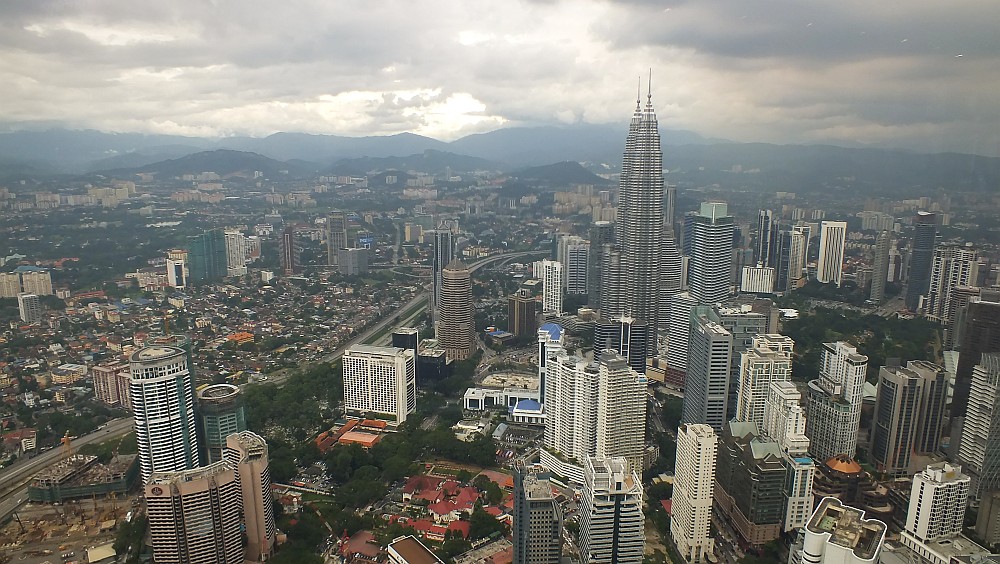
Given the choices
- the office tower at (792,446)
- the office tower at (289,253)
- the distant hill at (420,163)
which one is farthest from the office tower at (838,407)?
the office tower at (289,253)

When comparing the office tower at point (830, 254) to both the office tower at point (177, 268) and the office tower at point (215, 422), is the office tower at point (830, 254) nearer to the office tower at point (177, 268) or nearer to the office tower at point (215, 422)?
the office tower at point (215, 422)

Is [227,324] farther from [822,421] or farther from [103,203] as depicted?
[822,421]

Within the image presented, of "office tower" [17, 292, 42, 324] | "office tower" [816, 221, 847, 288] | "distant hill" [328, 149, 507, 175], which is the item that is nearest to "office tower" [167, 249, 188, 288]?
"office tower" [17, 292, 42, 324]

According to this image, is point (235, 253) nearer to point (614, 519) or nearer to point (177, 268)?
point (177, 268)

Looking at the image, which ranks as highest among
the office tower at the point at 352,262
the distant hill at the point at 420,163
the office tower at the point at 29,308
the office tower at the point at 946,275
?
the distant hill at the point at 420,163

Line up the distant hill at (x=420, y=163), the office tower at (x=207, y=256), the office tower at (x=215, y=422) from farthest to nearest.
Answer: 1. the distant hill at (x=420, y=163)
2. the office tower at (x=207, y=256)
3. the office tower at (x=215, y=422)

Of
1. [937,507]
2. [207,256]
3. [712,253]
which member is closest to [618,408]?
[937,507]

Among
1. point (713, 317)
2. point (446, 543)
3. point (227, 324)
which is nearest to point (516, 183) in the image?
point (227, 324)
